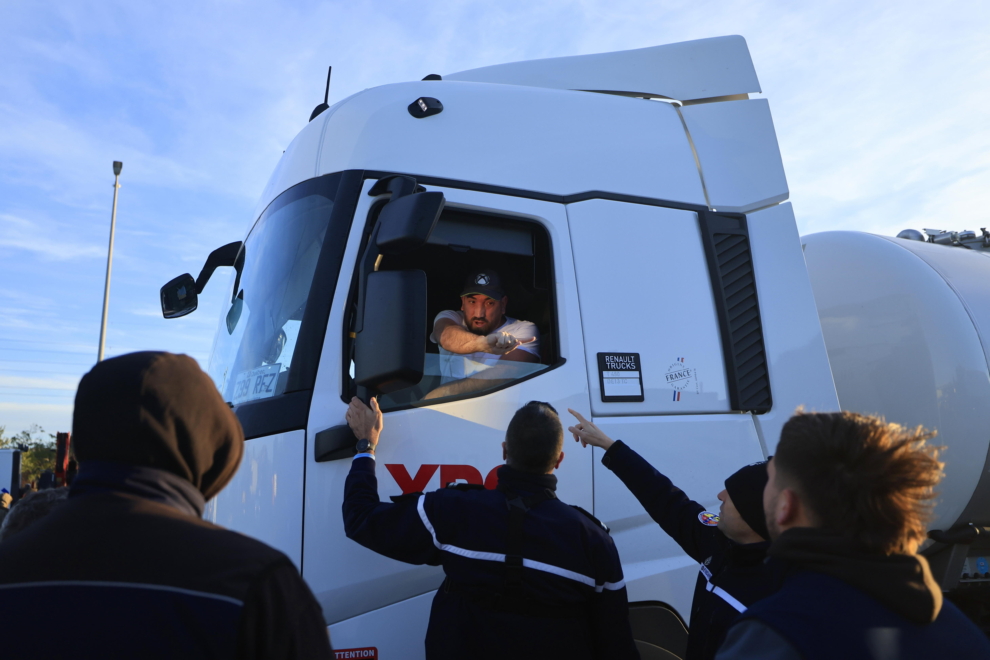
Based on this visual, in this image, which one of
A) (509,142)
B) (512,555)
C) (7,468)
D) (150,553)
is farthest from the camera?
(7,468)

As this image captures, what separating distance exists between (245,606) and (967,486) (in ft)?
11.9

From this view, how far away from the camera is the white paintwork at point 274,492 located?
259cm

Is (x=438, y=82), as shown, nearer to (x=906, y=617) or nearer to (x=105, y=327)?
(x=906, y=617)

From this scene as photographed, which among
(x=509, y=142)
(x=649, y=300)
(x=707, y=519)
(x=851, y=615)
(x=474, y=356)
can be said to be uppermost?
(x=509, y=142)

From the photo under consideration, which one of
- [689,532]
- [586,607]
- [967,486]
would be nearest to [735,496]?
[689,532]

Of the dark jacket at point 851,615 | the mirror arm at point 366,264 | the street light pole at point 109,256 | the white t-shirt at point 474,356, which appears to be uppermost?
the street light pole at point 109,256

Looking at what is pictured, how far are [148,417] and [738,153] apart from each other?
3.08m

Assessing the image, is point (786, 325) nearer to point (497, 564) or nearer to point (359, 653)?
point (497, 564)

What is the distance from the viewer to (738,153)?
140 inches

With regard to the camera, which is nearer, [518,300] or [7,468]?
[518,300]

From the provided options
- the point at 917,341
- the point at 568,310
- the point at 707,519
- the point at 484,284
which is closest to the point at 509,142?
the point at 484,284

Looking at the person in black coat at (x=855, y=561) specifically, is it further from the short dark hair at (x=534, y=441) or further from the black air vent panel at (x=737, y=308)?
the black air vent panel at (x=737, y=308)

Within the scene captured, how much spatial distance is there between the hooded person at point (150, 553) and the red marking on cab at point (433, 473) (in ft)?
4.68

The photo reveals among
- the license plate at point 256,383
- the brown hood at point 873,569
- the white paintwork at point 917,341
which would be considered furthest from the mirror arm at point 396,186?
the white paintwork at point 917,341
